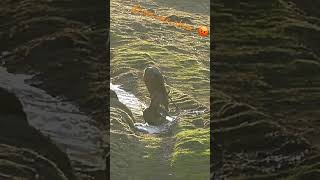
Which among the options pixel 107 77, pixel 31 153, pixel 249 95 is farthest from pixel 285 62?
pixel 31 153

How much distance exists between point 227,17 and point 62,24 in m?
1.08

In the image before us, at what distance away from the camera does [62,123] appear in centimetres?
313

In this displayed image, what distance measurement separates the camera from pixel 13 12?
3098 millimetres

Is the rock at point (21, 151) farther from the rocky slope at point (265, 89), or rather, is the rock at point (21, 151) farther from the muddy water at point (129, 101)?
the rocky slope at point (265, 89)

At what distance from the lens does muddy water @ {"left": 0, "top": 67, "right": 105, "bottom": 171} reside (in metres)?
3.11

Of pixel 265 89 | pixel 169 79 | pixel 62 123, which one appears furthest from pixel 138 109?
pixel 265 89

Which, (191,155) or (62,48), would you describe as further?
(191,155)

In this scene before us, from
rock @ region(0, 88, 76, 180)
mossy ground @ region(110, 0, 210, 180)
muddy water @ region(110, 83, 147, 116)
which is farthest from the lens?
muddy water @ region(110, 83, 147, 116)

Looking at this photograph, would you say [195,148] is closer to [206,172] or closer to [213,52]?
[206,172]

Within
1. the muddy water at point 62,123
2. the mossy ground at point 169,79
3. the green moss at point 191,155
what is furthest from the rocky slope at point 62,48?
the green moss at point 191,155

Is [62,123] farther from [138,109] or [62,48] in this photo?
[138,109]

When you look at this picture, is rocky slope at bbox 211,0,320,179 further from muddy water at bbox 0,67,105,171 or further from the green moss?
muddy water at bbox 0,67,105,171

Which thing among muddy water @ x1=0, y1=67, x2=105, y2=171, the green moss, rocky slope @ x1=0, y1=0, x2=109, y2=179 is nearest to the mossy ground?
the green moss

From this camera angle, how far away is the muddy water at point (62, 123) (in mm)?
3107
